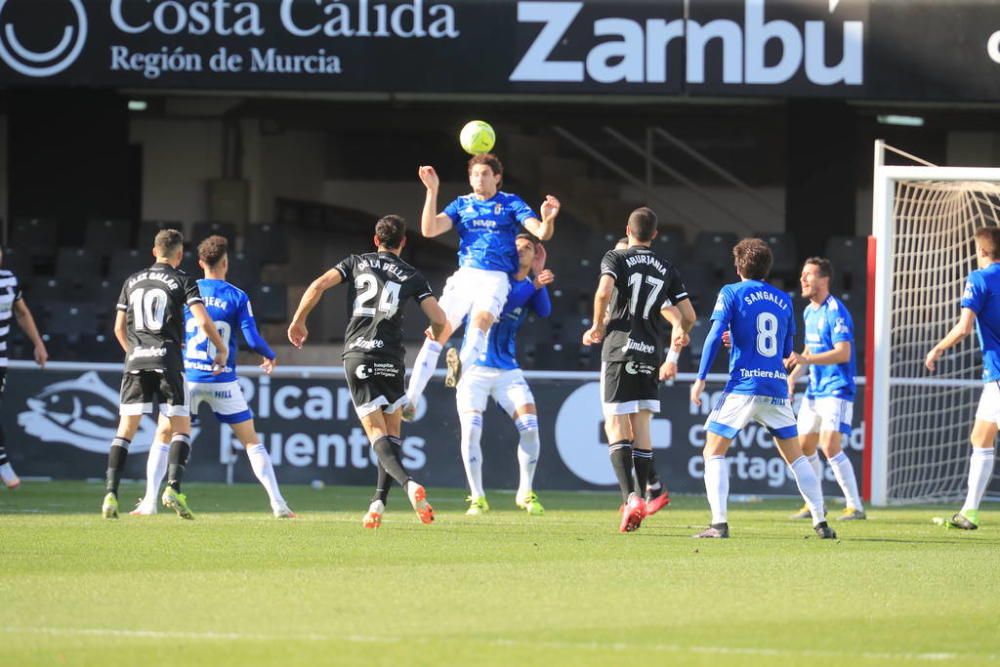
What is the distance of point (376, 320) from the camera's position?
10.2 metres

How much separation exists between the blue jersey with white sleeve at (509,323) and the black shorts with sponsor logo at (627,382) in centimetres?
186

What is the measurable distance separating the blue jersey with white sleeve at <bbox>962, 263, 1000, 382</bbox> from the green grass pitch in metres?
1.21

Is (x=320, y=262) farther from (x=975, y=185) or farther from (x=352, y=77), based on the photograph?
(x=975, y=185)

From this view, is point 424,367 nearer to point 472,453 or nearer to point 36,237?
point 472,453

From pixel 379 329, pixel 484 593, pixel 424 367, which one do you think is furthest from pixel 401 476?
pixel 484 593

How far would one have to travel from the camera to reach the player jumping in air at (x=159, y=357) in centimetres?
1112

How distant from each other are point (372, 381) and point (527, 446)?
7.76ft

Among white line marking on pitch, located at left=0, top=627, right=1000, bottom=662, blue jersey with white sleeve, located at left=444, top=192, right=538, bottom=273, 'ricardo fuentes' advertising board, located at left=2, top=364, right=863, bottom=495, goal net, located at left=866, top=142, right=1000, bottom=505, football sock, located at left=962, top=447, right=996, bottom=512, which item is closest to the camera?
white line marking on pitch, located at left=0, top=627, right=1000, bottom=662

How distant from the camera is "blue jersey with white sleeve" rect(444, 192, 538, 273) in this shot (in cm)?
1132

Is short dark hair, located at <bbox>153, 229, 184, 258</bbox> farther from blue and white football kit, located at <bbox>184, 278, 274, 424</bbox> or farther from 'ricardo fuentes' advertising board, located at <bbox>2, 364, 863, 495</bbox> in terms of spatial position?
'ricardo fuentes' advertising board, located at <bbox>2, 364, 863, 495</bbox>

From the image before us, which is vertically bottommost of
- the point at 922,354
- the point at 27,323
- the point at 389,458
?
the point at 389,458

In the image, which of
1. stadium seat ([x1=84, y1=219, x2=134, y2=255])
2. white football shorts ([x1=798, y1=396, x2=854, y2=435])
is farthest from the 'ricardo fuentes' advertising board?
stadium seat ([x1=84, y1=219, x2=134, y2=255])

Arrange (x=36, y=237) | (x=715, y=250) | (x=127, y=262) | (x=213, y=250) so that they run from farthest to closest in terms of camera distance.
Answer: (x=36, y=237)
(x=715, y=250)
(x=127, y=262)
(x=213, y=250)

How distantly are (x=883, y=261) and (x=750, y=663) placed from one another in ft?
24.3
